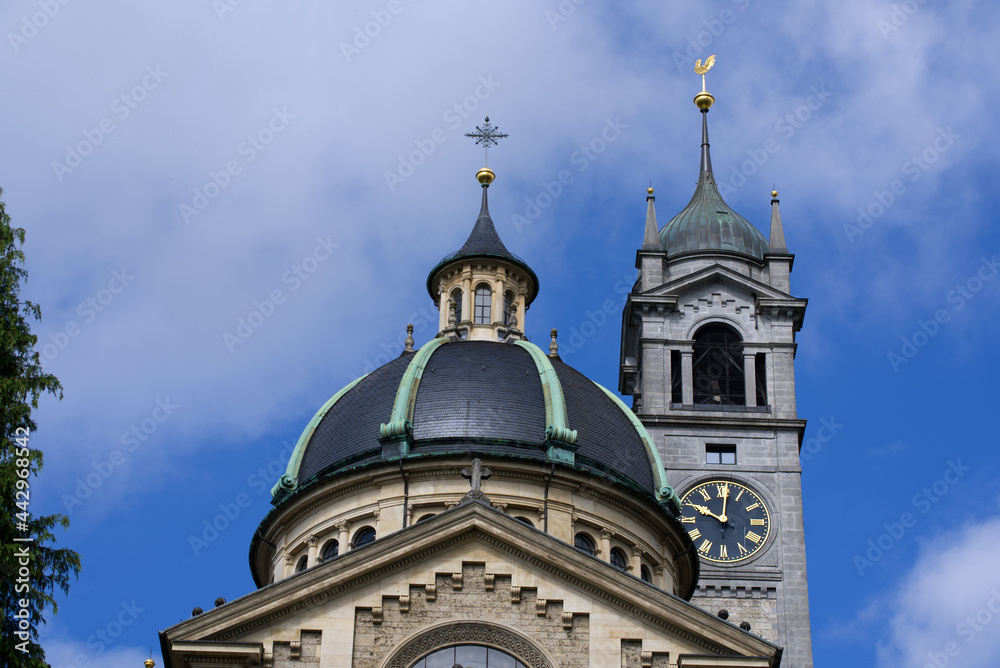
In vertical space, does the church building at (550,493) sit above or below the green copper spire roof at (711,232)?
below

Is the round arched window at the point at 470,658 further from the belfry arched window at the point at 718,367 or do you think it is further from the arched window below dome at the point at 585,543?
the belfry arched window at the point at 718,367

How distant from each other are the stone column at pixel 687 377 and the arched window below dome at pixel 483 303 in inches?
684

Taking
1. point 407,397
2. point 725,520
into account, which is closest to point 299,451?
point 407,397

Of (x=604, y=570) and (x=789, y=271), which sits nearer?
(x=604, y=570)

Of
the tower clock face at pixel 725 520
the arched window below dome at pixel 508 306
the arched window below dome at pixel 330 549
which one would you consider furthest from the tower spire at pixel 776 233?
the arched window below dome at pixel 330 549

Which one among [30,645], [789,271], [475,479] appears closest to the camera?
[30,645]

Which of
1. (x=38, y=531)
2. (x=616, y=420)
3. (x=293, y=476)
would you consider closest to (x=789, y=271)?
(x=616, y=420)

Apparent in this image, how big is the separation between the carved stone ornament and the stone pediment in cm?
2

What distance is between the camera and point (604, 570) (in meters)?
36.1

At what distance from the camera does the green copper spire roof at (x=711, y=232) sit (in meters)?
76.6

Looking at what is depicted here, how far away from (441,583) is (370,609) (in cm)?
137

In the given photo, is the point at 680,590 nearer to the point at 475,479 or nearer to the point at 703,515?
the point at 475,479

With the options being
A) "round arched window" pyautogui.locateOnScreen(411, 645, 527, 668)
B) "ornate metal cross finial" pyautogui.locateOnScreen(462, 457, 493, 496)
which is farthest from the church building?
"ornate metal cross finial" pyautogui.locateOnScreen(462, 457, 493, 496)

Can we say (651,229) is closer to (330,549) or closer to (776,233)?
(776,233)
